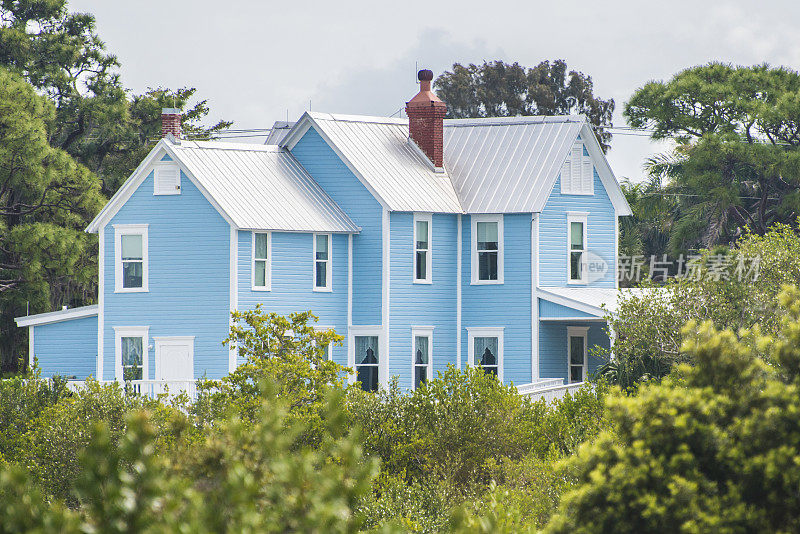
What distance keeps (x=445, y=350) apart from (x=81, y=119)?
73.0ft

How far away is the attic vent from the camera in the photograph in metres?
32.9

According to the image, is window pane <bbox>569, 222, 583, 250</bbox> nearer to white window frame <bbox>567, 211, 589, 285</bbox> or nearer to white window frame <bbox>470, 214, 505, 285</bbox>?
white window frame <bbox>567, 211, 589, 285</bbox>

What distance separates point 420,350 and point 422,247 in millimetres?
3012

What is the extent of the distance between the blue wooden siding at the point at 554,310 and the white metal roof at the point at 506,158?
280 cm

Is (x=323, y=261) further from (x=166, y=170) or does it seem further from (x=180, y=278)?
(x=166, y=170)

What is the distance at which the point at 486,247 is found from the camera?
34.9 m

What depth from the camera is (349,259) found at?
3391 cm

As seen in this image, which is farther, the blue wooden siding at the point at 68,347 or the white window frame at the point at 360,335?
the blue wooden siding at the point at 68,347

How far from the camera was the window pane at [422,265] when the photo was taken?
34.2 meters

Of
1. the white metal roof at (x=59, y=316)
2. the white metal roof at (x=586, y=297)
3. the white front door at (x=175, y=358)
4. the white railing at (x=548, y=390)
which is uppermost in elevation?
the white metal roof at (x=586, y=297)

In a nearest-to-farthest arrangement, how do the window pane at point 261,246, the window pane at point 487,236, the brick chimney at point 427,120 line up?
the window pane at point 261,246
the window pane at point 487,236
the brick chimney at point 427,120

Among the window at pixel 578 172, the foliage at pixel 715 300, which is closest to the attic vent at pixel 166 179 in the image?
the window at pixel 578 172

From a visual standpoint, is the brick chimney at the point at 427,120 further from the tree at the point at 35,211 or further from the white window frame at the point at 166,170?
the tree at the point at 35,211

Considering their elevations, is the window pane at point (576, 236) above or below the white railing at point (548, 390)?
above
